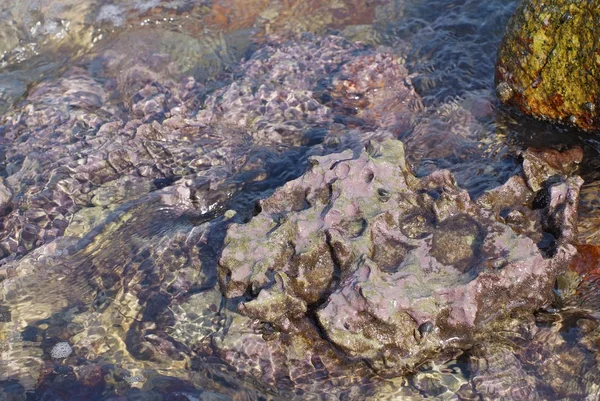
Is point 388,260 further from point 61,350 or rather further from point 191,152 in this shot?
point 191,152

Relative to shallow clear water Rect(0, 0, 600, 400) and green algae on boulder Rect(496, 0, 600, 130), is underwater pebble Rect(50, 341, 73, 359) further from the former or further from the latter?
green algae on boulder Rect(496, 0, 600, 130)

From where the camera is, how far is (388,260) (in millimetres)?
3096

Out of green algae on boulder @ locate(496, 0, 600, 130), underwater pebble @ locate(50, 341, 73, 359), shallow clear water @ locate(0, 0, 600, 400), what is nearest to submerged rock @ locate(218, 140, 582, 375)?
shallow clear water @ locate(0, 0, 600, 400)

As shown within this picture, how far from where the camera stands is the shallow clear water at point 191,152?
123 inches

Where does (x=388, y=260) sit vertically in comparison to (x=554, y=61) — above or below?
below

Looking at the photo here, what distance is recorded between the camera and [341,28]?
626 centimetres

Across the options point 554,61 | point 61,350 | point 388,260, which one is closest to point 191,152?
point 61,350

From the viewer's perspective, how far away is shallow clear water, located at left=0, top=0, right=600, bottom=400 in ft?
10.3

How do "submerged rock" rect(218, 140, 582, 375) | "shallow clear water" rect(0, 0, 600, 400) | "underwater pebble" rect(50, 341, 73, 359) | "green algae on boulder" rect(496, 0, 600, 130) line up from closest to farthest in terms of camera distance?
1. "submerged rock" rect(218, 140, 582, 375)
2. "shallow clear water" rect(0, 0, 600, 400)
3. "underwater pebble" rect(50, 341, 73, 359)
4. "green algae on boulder" rect(496, 0, 600, 130)

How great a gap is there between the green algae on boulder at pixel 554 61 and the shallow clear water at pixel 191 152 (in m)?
0.22

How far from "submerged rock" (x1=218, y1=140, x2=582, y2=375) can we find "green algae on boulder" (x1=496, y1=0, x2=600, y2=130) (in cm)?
79

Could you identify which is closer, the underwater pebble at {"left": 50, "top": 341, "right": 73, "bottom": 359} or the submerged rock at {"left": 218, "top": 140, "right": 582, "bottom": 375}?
the submerged rock at {"left": 218, "top": 140, "right": 582, "bottom": 375}

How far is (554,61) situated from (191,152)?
2.83 m

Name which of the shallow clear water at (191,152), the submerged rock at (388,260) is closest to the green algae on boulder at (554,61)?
the shallow clear water at (191,152)
